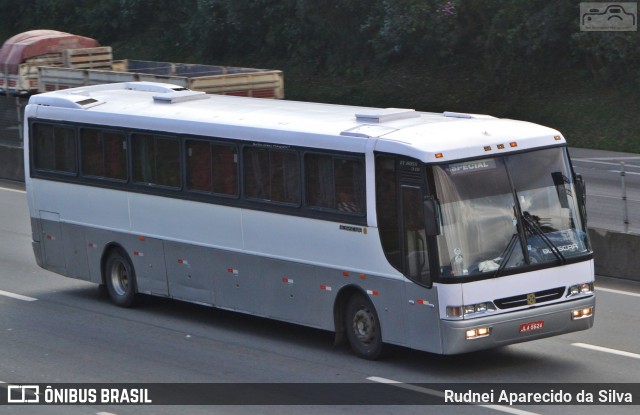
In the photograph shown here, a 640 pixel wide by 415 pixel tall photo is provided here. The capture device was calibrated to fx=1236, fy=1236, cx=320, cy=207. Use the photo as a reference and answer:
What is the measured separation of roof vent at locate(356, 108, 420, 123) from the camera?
14.4m

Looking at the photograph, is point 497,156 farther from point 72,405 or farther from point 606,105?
point 606,105

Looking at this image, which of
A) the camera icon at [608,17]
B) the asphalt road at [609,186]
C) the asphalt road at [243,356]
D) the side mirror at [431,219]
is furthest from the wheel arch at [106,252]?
the camera icon at [608,17]

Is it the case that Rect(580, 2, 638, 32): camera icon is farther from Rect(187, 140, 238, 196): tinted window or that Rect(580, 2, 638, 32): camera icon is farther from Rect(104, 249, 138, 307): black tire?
Rect(187, 140, 238, 196): tinted window

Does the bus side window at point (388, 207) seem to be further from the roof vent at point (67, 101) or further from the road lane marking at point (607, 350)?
the roof vent at point (67, 101)

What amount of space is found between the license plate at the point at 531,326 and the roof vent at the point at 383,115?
9.71ft

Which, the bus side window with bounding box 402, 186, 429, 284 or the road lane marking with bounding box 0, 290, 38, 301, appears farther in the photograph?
the road lane marking with bounding box 0, 290, 38, 301

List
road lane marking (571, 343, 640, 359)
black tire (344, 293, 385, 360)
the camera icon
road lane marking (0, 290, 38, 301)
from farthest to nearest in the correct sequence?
the camera icon, road lane marking (0, 290, 38, 301), road lane marking (571, 343, 640, 359), black tire (344, 293, 385, 360)

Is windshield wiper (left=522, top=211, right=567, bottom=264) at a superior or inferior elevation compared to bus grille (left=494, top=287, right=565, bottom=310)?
superior

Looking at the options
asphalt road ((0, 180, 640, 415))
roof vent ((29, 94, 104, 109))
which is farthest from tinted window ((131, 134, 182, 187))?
asphalt road ((0, 180, 640, 415))

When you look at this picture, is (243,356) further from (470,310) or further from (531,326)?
(531,326)

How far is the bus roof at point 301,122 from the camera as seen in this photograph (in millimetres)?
13367

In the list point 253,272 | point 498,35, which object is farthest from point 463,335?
point 498,35

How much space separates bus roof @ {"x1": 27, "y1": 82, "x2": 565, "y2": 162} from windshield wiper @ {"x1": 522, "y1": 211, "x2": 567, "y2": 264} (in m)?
0.77

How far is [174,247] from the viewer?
54.8 ft
